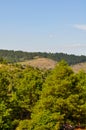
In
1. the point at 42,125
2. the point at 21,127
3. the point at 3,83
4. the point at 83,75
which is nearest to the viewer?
the point at 42,125

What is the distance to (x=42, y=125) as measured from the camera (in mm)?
57750

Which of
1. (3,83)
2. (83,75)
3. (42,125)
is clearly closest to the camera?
(42,125)

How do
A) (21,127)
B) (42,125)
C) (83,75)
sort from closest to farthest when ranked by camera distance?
(42,125) < (21,127) < (83,75)

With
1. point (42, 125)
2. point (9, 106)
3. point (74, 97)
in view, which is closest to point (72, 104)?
point (74, 97)

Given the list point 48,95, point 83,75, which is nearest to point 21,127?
point 48,95

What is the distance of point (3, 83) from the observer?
71.8 m

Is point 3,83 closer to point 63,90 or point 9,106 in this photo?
point 9,106

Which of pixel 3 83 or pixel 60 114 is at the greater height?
pixel 3 83

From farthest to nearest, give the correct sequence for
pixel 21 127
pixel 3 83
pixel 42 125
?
pixel 3 83 < pixel 21 127 < pixel 42 125

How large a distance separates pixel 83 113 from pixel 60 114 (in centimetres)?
517

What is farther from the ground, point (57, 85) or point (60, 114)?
point (57, 85)

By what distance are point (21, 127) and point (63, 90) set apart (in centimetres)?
1514

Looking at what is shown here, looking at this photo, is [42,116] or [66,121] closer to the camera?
[42,116]

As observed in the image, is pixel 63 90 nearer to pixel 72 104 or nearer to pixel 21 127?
pixel 72 104
